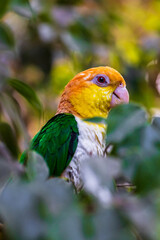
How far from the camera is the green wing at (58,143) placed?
55.1 inches

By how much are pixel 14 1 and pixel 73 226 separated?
1.19 m

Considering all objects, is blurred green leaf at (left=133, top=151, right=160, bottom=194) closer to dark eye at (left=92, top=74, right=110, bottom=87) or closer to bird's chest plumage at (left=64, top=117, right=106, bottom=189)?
bird's chest plumage at (left=64, top=117, right=106, bottom=189)

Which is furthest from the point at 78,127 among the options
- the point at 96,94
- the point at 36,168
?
the point at 36,168

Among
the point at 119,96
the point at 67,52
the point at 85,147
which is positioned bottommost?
the point at 85,147

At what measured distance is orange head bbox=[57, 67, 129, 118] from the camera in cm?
170

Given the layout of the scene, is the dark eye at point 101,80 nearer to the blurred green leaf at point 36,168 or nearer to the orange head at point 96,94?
the orange head at point 96,94

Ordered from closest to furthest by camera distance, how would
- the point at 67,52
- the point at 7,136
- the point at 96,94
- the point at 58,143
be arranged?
the point at 7,136 < the point at 58,143 < the point at 96,94 < the point at 67,52

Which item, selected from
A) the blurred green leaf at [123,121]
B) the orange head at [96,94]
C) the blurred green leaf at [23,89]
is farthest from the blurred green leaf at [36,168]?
the orange head at [96,94]

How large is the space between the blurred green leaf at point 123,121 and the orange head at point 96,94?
1.00m

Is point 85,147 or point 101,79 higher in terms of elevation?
point 101,79

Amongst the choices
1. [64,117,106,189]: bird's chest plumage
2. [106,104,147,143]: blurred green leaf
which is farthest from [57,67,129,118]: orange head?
[106,104,147,143]: blurred green leaf

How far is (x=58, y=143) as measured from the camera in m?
1.44

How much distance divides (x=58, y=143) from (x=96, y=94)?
0.38 metres

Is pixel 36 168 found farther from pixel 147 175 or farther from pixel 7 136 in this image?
pixel 7 136
